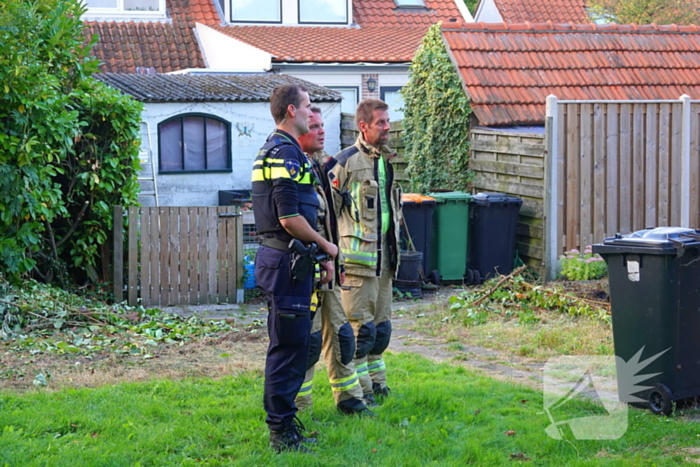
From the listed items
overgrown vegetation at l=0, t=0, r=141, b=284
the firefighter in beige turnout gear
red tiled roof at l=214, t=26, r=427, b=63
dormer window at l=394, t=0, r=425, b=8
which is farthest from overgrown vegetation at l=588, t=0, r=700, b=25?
the firefighter in beige turnout gear

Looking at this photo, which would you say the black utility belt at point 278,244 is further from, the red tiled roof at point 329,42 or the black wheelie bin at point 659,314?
the red tiled roof at point 329,42

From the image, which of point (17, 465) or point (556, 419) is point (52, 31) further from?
point (556, 419)

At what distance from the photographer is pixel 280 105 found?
513 centimetres

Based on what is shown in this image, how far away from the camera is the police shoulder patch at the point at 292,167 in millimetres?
4906

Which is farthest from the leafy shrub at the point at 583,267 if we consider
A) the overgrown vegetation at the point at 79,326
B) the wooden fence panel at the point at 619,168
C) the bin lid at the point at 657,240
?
the bin lid at the point at 657,240

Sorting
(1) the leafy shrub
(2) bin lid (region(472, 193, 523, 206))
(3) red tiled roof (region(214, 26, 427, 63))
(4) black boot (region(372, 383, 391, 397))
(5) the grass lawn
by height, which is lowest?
(5) the grass lawn

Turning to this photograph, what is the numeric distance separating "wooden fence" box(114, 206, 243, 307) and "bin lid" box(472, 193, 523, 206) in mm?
3303

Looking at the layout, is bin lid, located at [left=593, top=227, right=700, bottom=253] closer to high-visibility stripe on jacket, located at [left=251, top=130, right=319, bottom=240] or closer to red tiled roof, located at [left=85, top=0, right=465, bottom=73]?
high-visibility stripe on jacket, located at [left=251, top=130, right=319, bottom=240]

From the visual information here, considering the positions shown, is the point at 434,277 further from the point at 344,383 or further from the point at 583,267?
the point at 344,383

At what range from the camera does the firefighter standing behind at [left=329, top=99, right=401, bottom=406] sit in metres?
6.02

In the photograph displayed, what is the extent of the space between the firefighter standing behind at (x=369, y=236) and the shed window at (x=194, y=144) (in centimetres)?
1061

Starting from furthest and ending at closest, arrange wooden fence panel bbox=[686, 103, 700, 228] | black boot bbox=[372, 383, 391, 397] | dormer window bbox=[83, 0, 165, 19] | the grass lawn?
dormer window bbox=[83, 0, 165, 19]
wooden fence panel bbox=[686, 103, 700, 228]
black boot bbox=[372, 383, 391, 397]
the grass lawn

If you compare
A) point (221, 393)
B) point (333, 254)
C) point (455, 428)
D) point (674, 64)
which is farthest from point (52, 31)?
point (674, 64)

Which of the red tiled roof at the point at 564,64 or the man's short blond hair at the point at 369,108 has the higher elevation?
the red tiled roof at the point at 564,64
